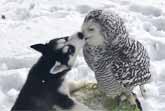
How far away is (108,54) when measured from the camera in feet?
17.5

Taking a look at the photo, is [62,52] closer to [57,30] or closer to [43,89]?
[43,89]

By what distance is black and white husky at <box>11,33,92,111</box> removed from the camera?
16.8 ft

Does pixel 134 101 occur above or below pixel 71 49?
below

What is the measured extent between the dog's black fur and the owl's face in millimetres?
287

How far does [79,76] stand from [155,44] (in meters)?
1.03

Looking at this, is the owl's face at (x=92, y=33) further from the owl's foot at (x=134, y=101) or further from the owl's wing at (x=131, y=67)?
the owl's foot at (x=134, y=101)

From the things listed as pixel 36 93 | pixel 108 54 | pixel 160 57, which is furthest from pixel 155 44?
pixel 36 93

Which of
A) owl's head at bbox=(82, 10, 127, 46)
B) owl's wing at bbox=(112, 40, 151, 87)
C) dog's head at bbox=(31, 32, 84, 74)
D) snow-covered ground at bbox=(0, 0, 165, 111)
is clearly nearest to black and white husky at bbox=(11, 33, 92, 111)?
dog's head at bbox=(31, 32, 84, 74)

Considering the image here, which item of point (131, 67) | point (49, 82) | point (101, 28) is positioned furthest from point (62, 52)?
point (131, 67)

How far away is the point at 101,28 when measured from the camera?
5.24 meters

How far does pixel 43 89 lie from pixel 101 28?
729 mm

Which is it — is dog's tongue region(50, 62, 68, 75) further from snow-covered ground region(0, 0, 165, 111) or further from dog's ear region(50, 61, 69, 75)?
snow-covered ground region(0, 0, 165, 111)

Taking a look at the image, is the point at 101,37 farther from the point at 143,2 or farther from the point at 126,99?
the point at 143,2

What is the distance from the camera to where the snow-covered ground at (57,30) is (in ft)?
19.9
